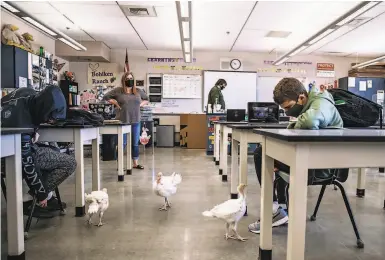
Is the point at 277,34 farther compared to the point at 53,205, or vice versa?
the point at 277,34

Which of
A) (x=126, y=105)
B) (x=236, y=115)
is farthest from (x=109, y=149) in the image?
(x=236, y=115)

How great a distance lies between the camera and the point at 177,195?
11.0ft

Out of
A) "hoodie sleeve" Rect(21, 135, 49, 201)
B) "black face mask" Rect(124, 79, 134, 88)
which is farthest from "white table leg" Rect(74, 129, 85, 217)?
"black face mask" Rect(124, 79, 134, 88)

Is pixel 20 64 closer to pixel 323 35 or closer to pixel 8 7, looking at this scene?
pixel 8 7

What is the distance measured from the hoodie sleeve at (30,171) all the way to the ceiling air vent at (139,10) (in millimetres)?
3895

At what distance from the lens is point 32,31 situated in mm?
6398

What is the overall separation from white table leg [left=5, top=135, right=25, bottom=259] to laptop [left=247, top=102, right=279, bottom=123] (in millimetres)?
3070

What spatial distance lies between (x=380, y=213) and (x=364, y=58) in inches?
314

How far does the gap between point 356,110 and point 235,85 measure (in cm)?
686

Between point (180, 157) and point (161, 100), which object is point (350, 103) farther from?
point (161, 100)

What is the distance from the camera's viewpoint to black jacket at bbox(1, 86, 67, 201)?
207cm

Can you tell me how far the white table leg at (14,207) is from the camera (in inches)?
66.9

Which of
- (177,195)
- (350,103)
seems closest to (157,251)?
(177,195)

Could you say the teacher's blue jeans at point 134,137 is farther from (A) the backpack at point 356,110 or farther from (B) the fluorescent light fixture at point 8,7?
(A) the backpack at point 356,110
